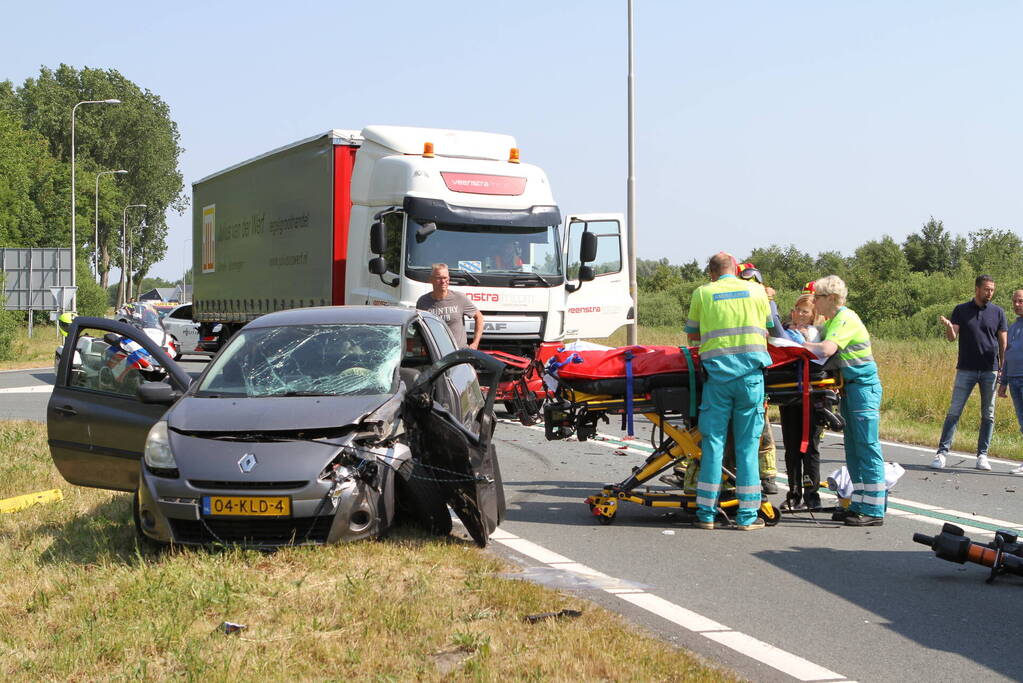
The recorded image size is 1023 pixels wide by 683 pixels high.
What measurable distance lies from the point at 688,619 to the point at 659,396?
263 cm

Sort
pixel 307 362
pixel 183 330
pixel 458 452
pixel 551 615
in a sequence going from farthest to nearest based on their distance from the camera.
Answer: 1. pixel 183 330
2. pixel 307 362
3. pixel 458 452
4. pixel 551 615

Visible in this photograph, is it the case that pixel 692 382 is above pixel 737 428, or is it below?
above

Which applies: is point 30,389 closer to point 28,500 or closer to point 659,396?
point 28,500

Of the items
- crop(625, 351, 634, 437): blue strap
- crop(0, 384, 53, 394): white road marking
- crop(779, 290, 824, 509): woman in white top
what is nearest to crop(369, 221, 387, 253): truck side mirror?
crop(779, 290, 824, 509): woman in white top

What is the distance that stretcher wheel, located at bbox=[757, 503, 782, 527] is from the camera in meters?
8.35

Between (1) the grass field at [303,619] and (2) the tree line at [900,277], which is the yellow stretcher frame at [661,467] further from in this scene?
(2) the tree line at [900,277]

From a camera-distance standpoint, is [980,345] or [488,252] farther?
[488,252]

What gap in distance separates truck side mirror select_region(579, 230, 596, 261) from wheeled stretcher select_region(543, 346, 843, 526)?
8.31 meters

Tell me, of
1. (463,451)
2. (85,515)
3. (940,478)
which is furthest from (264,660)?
(940,478)

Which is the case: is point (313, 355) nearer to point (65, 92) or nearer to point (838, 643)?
point (838, 643)

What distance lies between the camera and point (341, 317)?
27.5ft

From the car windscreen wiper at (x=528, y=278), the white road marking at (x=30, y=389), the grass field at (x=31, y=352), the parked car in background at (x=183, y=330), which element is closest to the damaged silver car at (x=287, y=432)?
the car windscreen wiper at (x=528, y=278)

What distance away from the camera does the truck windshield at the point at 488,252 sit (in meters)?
15.2

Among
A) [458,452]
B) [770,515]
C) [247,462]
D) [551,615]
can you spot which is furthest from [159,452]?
[770,515]
